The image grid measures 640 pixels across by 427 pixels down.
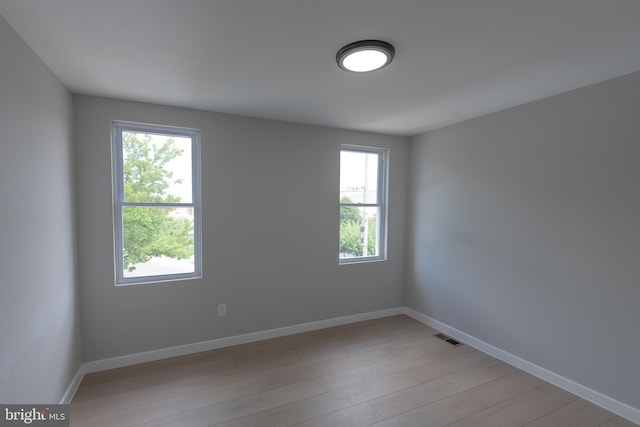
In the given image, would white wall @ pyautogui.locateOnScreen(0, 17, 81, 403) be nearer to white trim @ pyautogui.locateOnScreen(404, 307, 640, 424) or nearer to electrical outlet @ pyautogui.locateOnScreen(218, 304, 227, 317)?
electrical outlet @ pyautogui.locateOnScreen(218, 304, 227, 317)

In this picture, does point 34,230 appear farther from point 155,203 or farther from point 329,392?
point 329,392

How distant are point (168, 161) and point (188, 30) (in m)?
1.56

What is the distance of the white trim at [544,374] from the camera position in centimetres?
206

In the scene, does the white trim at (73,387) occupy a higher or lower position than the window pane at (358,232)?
lower

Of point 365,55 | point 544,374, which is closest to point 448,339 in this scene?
point 544,374

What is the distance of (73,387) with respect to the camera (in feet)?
7.41

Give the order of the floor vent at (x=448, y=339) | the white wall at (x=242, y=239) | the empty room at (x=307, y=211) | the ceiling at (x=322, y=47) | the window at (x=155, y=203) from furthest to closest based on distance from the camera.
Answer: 1. the floor vent at (x=448, y=339)
2. the window at (x=155, y=203)
3. the white wall at (x=242, y=239)
4. the empty room at (x=307, y=211)
5. the ceiling at (x=322, y=47)

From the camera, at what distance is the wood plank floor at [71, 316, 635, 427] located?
2.02 metres

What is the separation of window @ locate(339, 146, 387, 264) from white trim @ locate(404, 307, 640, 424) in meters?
1.20

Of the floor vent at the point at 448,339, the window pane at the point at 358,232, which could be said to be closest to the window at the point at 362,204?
the window pane at the point at 358,232

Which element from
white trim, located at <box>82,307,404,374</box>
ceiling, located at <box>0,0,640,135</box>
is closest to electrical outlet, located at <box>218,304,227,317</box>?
white trim, located at <box>82,307,404,374</box>

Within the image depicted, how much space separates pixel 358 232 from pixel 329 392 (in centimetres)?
199

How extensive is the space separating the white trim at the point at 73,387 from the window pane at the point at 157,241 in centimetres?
85

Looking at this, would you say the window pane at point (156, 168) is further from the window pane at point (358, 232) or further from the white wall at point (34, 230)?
the window pane at point (358, 232)
